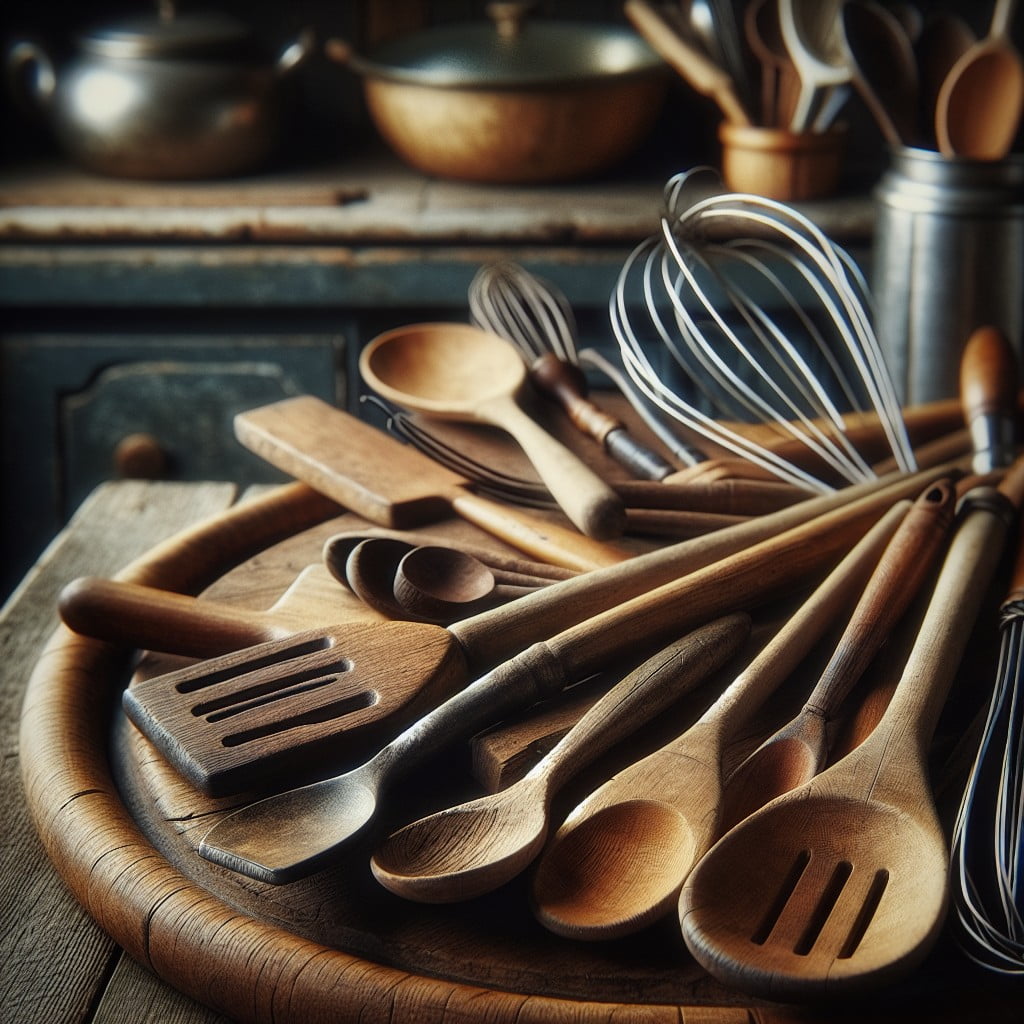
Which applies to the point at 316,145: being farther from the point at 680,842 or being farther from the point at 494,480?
the point at 680,842

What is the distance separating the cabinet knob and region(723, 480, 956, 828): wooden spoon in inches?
36.1

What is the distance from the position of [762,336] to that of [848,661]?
0.33 m

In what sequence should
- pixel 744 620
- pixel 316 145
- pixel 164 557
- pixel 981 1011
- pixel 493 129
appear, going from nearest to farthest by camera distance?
1. pixel 981 1011
2. pixel 744 620
3. pixel 164 557
4. pixel 493 129
5. pixel 316 145

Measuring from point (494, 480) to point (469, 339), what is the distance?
155 millimetres

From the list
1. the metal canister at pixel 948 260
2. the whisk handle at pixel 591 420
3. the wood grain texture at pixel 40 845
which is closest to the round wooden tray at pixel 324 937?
the wood grain texture at pixel 40 845

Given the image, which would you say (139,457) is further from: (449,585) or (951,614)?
(951,614)

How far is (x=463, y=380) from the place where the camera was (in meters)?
0.75

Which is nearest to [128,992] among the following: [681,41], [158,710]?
[158,710]

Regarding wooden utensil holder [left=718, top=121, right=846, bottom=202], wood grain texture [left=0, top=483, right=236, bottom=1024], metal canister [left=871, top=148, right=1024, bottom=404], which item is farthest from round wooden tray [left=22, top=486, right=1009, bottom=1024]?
wooden utensil holder [left=718, top=121, right=846, bottom=202]

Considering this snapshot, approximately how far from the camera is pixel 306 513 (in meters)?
0.67

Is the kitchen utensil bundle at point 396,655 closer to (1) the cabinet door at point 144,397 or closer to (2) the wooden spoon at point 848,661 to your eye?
(2) the wooden spoon at point 848,661

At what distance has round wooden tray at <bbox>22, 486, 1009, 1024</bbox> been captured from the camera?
1.15ft

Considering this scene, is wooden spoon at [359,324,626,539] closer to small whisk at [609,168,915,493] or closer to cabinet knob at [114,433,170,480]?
small whisk at [609,168,915,493]

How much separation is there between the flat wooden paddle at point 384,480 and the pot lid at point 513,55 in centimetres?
61
